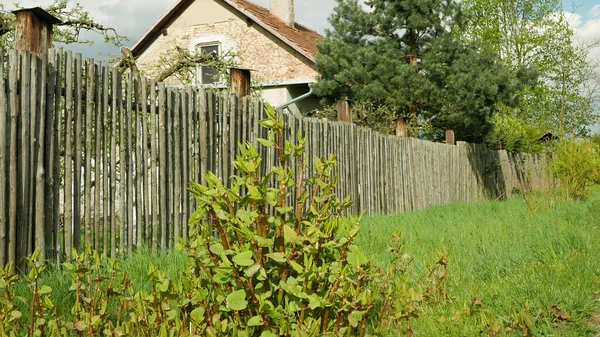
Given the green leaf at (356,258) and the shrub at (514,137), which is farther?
the shrub at (514,137)

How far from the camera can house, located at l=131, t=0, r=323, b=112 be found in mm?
17641

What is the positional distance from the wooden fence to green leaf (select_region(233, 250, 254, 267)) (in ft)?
3.90

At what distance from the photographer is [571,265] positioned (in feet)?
13.7

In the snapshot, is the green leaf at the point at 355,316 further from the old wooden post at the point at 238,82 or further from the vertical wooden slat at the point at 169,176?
the old wooden post at the point at 238,82

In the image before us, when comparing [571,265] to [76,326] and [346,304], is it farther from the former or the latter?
[76,326]

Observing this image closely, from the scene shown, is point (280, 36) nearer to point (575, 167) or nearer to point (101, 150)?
point (575, 167)

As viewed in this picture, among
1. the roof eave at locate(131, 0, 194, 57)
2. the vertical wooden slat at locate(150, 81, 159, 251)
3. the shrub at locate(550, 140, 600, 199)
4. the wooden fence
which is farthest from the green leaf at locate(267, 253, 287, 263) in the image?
the roof eave at locate(131, 0, 194, 57)

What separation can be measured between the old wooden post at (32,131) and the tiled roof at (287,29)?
13195 mm

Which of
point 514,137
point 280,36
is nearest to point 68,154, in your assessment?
point 280,36

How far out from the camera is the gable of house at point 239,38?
1773cm

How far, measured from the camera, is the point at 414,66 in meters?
14.8

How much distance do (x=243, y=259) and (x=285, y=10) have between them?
19.6 m

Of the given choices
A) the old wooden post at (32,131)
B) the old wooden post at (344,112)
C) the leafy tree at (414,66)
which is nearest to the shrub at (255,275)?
the old wooden post at (32,131)

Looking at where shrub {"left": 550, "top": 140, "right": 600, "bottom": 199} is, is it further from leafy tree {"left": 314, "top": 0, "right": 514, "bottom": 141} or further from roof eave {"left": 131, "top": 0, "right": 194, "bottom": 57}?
roof eave {"left": 131, "top": 0, "right": 194, "bottom": 57}
